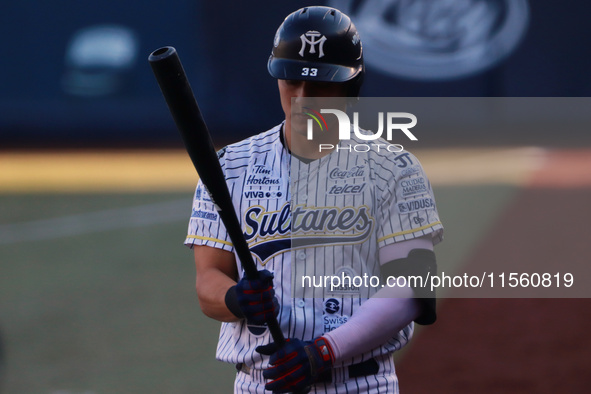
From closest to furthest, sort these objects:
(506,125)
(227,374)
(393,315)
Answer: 1. (393,315)
2. (227,374)
3. (506,125)

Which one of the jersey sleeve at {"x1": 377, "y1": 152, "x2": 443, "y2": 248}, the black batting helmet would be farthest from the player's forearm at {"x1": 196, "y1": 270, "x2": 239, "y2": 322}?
the black batting helmet

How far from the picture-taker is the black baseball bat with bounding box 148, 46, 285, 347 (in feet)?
6.13

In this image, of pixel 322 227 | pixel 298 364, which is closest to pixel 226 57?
pixel 322 227

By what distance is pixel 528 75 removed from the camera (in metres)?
13.4

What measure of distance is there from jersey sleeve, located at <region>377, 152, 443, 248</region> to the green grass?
2.89 m

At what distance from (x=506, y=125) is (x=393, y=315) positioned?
513 inches

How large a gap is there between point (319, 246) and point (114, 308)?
4.39m

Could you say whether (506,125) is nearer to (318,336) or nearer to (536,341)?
(536,341)

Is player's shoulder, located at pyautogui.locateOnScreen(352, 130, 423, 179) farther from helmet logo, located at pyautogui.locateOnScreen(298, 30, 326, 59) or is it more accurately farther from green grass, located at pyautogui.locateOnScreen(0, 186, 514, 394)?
green grass, located at pyautogui.locateOnScreen(0, 186, 514, 394)

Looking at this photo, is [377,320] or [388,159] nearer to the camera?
[377,320]

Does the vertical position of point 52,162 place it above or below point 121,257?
above

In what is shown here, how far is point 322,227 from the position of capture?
227cm

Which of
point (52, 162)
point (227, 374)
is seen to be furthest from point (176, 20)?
point (227, 374)

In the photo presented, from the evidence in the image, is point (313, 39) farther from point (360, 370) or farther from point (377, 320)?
point (360, 370)
